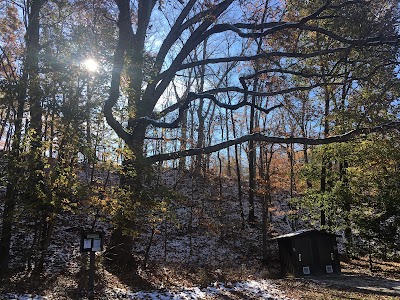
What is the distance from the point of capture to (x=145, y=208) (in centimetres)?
796

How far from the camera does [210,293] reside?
870 centimetres

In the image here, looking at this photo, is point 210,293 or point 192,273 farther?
point 192,273

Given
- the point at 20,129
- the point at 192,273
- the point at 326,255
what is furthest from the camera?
the point at 326,255

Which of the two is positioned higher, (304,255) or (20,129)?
(20,129)

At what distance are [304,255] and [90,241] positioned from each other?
1060 cm

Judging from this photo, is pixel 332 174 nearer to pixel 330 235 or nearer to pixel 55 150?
pixel 330 235

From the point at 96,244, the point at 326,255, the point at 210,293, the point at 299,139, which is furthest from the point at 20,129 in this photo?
the point at 326,255

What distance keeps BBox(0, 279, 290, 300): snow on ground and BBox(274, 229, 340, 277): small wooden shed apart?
15.4ft

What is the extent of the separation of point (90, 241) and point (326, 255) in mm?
11551

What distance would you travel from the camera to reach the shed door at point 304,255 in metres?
14.5

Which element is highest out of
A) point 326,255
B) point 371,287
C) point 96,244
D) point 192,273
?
point 96,244

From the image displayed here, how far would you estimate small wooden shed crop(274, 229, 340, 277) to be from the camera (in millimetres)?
14594

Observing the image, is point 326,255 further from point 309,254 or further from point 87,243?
point 87,243

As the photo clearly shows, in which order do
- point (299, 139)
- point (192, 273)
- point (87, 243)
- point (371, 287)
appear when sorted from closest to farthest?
point (87, 243) < point (299, 139) < point (371, 287) < point (192, 273)
